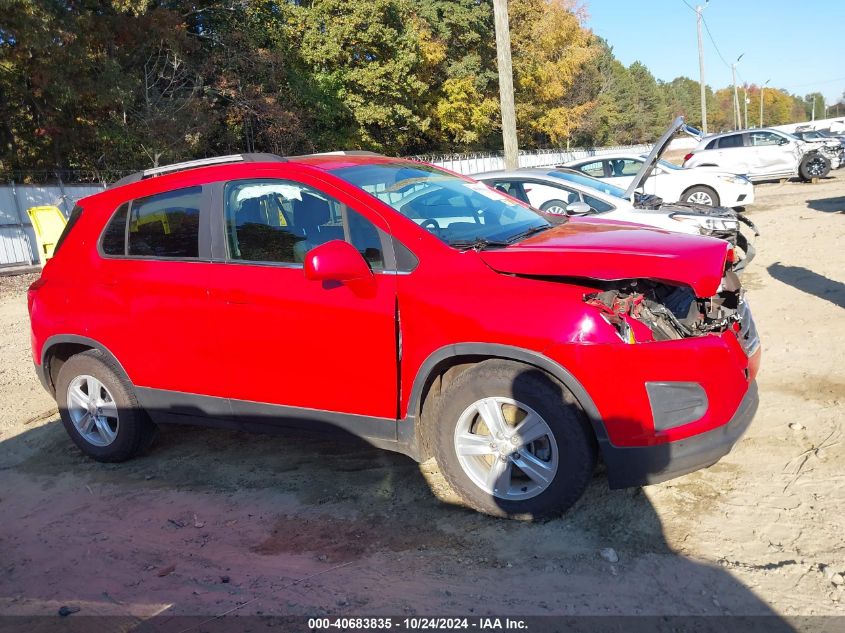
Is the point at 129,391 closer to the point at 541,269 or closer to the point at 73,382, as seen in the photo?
the point at 73,382

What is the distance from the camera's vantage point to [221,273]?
13.6 ft

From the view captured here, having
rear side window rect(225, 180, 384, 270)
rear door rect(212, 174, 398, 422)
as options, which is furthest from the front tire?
rear side window rect(225, 180, 384, 270)

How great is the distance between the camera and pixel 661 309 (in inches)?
136

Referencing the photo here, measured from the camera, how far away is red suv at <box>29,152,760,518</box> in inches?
128

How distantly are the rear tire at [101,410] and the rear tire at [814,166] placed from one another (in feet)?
71.3

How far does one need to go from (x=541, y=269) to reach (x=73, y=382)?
11.0 feet

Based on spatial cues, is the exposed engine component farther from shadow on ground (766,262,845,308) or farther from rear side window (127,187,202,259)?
shadow on ground (766,262,845,308)

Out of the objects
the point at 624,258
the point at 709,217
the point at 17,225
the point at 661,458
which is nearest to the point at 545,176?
the point at 709,217

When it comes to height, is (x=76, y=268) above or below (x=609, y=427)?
above

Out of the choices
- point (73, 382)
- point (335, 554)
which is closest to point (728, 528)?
point (335, 554)

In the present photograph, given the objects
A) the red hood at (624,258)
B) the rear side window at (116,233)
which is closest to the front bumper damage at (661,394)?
the red hood at (624,258)

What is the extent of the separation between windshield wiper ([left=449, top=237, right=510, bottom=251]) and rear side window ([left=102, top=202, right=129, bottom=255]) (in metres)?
2.30

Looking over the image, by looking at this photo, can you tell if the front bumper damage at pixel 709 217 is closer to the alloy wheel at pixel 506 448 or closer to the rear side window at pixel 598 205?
the rear side window at pixel 598 205

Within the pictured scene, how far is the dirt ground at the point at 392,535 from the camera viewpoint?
300 centimetres
